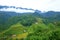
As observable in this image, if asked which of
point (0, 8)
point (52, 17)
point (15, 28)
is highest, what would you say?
point (0, 8)

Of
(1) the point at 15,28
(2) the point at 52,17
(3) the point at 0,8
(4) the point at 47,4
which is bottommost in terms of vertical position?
(1) the point at 15,28

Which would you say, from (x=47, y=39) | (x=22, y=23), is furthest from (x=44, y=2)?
(x=22, y=23)

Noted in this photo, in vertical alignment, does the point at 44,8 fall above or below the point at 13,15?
above

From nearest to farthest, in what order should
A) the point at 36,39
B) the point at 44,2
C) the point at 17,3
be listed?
the point at 36,39 → the point at 44,2 → the point at 17,3

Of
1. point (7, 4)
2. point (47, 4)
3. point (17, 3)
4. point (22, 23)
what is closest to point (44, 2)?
point (47, 4)

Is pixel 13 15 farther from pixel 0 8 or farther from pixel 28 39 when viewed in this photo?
pixel 28 39

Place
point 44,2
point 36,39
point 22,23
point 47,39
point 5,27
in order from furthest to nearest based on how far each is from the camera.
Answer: point 22,23, point 5,27, point 44,2, point 36,39, point 47,39

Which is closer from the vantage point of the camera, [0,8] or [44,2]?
[44,2]

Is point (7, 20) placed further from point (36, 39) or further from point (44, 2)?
point (36, 39)

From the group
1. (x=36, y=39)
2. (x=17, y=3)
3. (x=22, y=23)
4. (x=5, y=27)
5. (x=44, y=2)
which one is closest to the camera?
(x=36, y=39)
